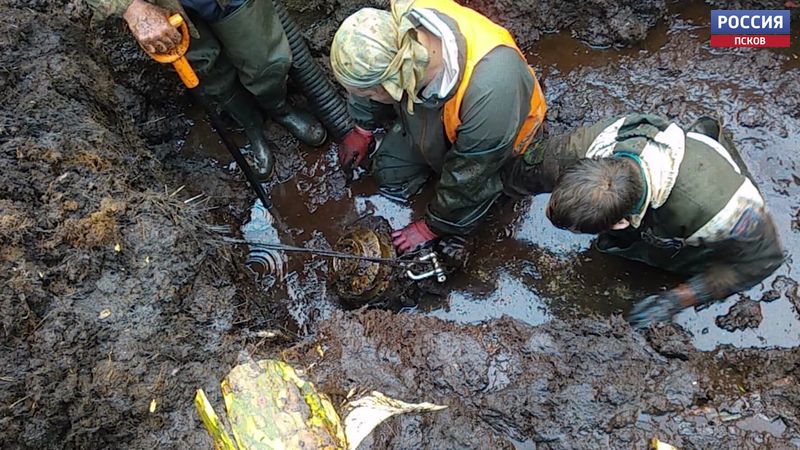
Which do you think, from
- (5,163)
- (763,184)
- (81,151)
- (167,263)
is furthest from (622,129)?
(5,163)

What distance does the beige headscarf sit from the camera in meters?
2.41

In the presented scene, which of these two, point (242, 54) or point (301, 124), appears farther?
point (301, 124)

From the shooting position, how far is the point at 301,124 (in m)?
3.70

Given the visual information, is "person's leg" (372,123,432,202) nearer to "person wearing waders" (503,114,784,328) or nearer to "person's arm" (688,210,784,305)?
"person wearing waders" (503,114,784,328)

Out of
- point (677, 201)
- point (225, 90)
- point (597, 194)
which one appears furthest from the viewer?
point (225, 90)

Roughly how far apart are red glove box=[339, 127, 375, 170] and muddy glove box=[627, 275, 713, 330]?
179 centimetres

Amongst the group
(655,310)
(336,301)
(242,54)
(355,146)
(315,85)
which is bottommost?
(336,301)

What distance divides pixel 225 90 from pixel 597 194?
2.21 m

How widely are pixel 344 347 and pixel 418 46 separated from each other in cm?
129

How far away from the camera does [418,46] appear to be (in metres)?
2.40

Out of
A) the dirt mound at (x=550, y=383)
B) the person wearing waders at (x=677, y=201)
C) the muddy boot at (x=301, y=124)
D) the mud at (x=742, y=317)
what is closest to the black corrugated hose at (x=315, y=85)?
the muddy boot at (x=301, y=124)

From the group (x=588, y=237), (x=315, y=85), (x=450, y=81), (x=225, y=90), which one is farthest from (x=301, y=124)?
(x=588, y=237)

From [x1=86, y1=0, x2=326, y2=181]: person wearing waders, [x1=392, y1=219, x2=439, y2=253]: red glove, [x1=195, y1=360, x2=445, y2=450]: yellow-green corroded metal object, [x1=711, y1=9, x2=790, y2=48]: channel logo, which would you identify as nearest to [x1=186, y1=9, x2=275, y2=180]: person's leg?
[x1=86, y1=0, x2=326, y2=181]: person wearing waders

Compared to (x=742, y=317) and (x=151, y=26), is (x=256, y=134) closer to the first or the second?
(x=151, y=26)
